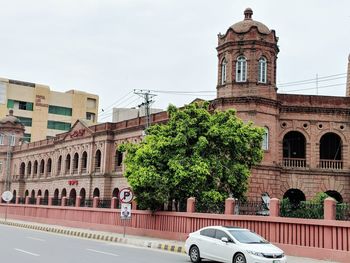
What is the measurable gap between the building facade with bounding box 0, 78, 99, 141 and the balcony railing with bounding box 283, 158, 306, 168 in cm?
4775

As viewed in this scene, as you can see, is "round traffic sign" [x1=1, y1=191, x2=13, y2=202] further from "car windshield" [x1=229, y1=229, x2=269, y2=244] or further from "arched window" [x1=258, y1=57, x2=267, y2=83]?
"car windshield" [x1=229, y1=229, x2=269, y2=244]

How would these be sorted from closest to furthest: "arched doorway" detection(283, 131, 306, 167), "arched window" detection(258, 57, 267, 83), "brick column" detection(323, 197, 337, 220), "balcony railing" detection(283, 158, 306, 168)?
1. "brick column" detection(323, 197, 337, 220)
2. "arched window" detection(258, 57, 267, 83)
3. "balcony railing" detection(283, 158, 306, 168)
4. "arched doorway" detection(283, 131, 306, 167)

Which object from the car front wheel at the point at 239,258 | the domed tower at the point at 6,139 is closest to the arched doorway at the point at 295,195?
the car front wheel at the point at 239,258

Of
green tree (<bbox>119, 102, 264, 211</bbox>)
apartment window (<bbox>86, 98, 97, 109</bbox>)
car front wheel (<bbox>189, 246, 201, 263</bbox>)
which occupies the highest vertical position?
apartment window (<bbox>86, 98, 97, 109</bbox>)

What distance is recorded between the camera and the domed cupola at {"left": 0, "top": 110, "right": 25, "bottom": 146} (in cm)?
6612

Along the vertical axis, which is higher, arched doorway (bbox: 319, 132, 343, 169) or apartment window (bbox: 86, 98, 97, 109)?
apartment window (bbox: 86, 98, 97, 109)

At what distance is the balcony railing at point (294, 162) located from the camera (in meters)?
34.3

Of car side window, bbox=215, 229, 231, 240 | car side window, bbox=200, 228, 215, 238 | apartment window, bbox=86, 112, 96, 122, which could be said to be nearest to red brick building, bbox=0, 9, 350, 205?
car side window, bbox=200, 228, 215, 238

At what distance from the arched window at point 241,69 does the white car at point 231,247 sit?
59.8ft

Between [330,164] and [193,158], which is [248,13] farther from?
[193,158]

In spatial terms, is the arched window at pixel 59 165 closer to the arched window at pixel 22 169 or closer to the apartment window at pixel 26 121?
the arched window at pixel 22 169

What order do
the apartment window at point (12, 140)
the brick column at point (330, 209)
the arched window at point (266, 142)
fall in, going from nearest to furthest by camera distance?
1. the brick column at point (330, 209)
2. the arched window at point (266, 142)
3. the apartment window at point (12, 140)

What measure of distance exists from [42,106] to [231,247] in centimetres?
7055

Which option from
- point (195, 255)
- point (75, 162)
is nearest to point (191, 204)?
point (195, 255)
